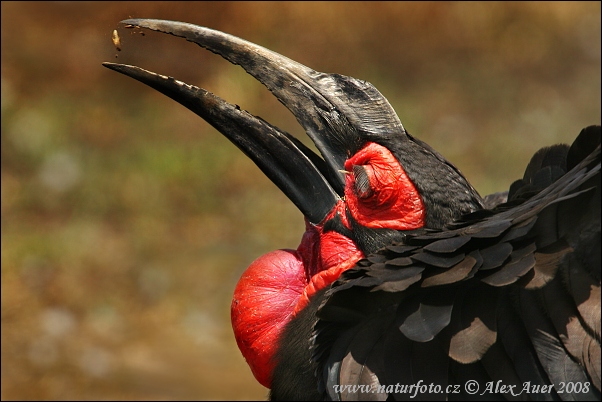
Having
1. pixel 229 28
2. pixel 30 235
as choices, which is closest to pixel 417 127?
pixel 229 28

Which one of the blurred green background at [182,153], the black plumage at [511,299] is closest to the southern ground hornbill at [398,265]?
the black plumage at [511,299]

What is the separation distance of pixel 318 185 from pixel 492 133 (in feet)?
16.5

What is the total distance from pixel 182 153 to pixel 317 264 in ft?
15.4

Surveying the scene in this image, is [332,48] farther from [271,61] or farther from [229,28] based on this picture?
[271,61]

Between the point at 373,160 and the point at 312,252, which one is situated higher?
the point at 373,160

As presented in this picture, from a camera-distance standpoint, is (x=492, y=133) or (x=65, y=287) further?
(x=492, y=133)

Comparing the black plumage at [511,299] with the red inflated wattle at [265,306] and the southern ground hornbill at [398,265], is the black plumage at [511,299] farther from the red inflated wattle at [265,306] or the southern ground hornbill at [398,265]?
the red inflated wattle at [265,306]

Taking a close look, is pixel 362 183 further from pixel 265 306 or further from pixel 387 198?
pixel 265 306

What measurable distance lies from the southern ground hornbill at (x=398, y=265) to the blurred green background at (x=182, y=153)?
2.83 metres

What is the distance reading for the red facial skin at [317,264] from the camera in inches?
105

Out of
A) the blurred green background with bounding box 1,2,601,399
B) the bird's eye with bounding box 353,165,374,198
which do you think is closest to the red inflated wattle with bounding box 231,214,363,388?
the bird's eye with bounding box 353,165,374,198

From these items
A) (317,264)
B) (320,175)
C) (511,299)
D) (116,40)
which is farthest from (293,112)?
(511,299)

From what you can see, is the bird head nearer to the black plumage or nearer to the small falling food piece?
the small falling food piece

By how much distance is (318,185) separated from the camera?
283 centimetres
